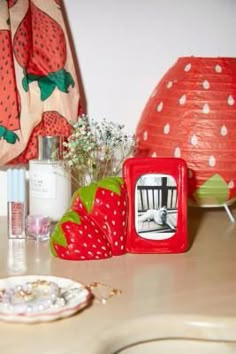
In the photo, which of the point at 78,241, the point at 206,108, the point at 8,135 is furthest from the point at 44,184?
the point at 206,108

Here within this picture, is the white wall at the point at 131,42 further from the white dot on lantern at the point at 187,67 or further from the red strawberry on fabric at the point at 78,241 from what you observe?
the red strawberry on fabric at the point at 78,241

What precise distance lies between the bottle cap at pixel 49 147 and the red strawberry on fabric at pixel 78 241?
177 mm

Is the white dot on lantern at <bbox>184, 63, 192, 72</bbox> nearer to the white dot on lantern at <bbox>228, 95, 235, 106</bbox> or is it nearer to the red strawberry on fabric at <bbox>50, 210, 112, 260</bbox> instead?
the white dot on lantern at <bbox>228, 95, 235, 106</bbox>

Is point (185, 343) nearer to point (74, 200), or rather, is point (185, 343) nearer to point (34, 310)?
point (34, 310)

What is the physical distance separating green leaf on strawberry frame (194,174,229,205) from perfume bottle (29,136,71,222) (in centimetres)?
25

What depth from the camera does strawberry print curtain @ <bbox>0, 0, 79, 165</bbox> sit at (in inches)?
45.6

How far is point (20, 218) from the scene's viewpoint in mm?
1114

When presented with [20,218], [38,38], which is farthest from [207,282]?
[38,38]

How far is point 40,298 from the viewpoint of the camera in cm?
75

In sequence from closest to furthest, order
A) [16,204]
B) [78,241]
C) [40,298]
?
1. [40,298]
2. [78,241]
3. [16,204]

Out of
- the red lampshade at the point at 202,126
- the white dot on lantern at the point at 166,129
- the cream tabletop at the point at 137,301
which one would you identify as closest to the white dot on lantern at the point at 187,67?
the red lampshade at the point at 202,126

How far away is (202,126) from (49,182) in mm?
296

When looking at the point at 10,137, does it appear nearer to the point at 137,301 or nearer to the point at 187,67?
the point at 187,67

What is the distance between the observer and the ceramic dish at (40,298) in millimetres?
712
